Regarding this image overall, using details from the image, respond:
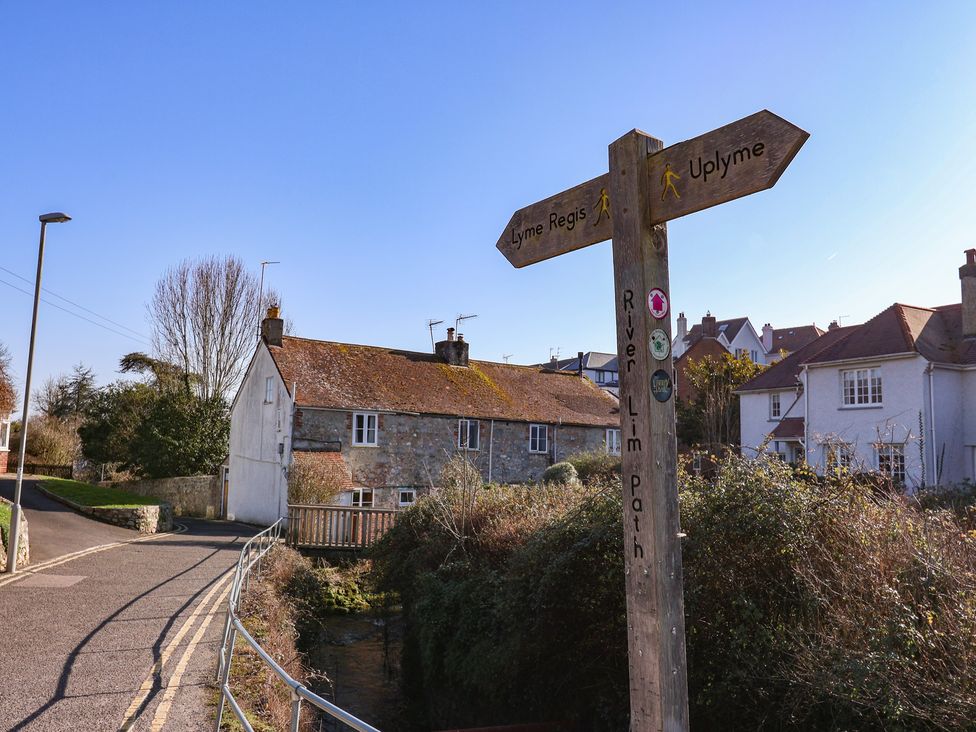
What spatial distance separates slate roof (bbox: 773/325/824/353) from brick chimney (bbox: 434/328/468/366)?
36.9 meters

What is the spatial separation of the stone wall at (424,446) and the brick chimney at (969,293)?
1536 centimetres

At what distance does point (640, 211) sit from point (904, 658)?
3.89 metres

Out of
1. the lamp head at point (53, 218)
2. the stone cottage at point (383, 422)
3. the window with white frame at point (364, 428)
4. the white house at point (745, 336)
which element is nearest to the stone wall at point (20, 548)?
the lamp head at point (53, 218)

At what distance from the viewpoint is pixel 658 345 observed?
3.38 m

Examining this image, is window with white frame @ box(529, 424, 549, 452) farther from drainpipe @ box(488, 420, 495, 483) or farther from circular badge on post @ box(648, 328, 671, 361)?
circular badge on post @ box(648, 328, 671, 361)

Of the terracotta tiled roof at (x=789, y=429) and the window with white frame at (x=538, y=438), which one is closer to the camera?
the terracotta tiled roof at (x=789, y=429)

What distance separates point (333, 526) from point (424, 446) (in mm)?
10264

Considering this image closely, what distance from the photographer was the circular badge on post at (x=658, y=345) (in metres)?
3.37

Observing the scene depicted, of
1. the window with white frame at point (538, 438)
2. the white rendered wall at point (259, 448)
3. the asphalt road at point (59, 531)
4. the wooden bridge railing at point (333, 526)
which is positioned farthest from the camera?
the window with white frame at point (538, 438)

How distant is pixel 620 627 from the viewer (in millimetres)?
7902

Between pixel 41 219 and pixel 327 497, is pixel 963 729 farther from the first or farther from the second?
pixel 327 497

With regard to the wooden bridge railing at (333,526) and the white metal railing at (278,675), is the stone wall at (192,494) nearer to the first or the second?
the wooden bridge railing at (333,526)

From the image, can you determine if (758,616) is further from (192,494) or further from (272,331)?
(192,494)

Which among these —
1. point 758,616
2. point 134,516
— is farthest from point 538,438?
point 758,616
